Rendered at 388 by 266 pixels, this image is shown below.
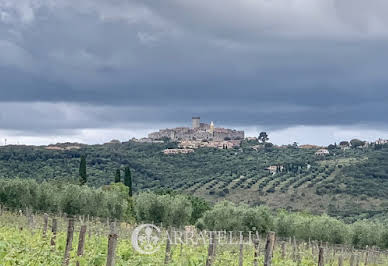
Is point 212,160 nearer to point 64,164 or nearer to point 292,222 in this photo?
point 64,164

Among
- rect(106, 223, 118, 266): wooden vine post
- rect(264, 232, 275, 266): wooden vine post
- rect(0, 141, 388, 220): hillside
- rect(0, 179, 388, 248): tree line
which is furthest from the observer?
rect(0, 141, 388, 220): hillside

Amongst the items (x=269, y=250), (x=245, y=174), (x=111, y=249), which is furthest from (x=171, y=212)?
(x=245, y=174)

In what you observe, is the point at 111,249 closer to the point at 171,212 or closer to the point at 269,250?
the point at 269,250

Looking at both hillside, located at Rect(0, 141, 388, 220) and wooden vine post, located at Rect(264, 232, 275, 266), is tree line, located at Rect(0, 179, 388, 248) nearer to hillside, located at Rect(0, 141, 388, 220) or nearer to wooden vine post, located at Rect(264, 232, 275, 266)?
hillside, located at Rect(0, 141, 388, 220)

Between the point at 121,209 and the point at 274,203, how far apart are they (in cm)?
4779

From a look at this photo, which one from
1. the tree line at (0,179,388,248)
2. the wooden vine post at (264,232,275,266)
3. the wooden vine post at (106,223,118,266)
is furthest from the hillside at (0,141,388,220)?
the wooden vine post at (106,223,118,266)

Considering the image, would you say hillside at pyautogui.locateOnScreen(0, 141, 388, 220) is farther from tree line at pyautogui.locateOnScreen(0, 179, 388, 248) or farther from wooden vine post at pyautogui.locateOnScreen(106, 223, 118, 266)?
wooden vine post at pyautogui.locateOnScreen(106, 223, 118, 266)

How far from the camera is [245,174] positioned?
13088 cm

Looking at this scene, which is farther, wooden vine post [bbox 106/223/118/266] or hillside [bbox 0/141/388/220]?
hillside [bbox 0/141/388/220]

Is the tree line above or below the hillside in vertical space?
below

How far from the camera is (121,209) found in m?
55.6

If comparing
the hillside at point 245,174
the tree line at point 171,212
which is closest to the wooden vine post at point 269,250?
the tree line at point 171,212

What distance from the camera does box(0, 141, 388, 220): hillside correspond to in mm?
98500

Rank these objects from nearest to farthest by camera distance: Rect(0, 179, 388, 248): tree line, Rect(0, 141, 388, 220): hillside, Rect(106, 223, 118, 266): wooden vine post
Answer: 1. Rect(106, 223, 118, 266): wooden vine post
2. Rect(0, 179, 388, 248): tree line
3. Rect(0, 141, 388, 220): hillside
